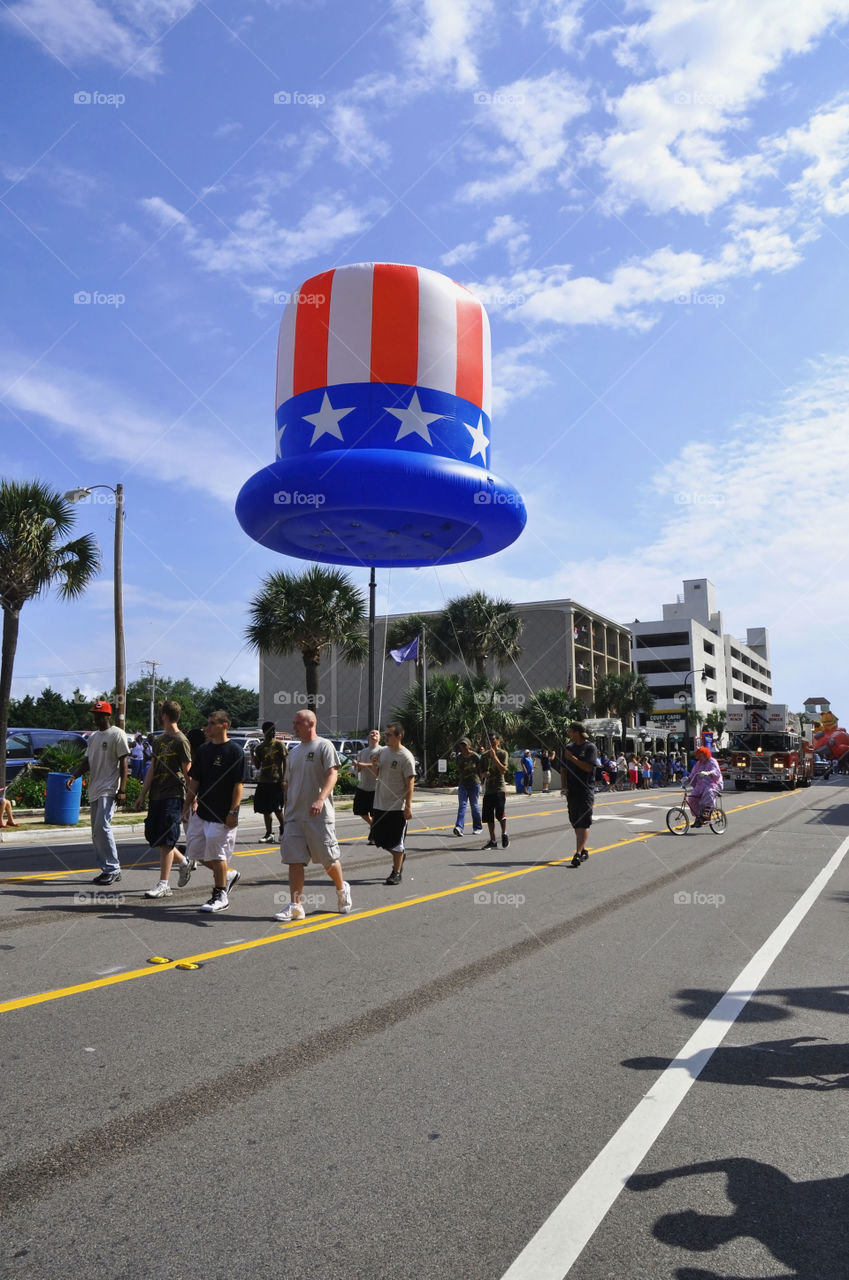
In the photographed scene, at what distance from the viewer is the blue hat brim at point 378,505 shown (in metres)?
14.5

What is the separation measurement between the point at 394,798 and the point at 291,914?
2.37 metres

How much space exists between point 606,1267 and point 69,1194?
1707mm

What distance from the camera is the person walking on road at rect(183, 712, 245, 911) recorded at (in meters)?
8.02

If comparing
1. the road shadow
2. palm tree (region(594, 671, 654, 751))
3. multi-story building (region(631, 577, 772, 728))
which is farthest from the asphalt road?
multi-story building (region(631, 577, 772, 728))

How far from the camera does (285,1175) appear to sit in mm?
3084

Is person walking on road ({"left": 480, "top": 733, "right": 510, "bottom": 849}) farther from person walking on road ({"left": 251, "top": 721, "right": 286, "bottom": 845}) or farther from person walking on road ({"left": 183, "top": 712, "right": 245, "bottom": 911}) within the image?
person walking on road ({"left": 183, "top": 712, "right": 245, "bottom": 911})

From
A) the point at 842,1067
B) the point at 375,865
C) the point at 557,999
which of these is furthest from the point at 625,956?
the point at 375,865

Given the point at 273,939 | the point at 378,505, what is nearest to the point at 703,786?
the point at 378,505

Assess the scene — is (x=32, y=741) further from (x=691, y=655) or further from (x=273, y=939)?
(x=691, y=655)

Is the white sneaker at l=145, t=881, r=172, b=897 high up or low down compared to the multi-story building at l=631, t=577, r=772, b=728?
down

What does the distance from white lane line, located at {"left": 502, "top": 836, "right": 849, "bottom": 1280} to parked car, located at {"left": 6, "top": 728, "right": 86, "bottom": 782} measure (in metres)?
19.1

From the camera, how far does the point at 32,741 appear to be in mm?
22344

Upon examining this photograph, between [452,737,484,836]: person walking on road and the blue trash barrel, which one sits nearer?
[452,737,484,836]: person walking on road

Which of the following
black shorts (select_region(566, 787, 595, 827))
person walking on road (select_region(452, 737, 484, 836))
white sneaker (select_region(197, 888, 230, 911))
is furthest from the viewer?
person walking on road (select_region(452, 737, 484, 836))
